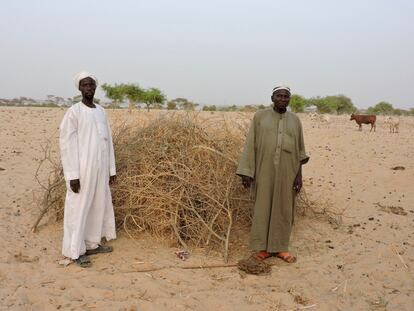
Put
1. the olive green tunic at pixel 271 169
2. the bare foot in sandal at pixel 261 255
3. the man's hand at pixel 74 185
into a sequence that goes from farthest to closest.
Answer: the bare foot in sandal at pixel 261 255 → the olive green tunic at pixel 271 169 → the man's hand at pixel 74 185

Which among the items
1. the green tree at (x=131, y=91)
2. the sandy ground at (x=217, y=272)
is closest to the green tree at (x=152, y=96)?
the green tree at (x=131, y=91)

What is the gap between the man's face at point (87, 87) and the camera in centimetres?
397

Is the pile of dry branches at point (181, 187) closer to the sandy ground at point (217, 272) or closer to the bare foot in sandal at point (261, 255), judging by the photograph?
the sandy ground at point (217, 272)

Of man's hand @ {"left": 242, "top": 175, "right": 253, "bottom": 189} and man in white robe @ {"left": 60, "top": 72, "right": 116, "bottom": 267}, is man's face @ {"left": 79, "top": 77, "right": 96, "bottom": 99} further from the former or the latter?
man's hand @ {"left": 242, "top": 175, "right": 253, "bottom": 189}

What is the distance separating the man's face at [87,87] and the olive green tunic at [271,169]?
1.53m

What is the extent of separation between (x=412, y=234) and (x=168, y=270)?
3158mm

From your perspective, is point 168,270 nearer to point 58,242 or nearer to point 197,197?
point 197,197

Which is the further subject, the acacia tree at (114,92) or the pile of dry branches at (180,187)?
the acacia tree at (114,92)

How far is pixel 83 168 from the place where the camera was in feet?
12.9

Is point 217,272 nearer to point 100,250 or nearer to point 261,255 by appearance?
point 261,255

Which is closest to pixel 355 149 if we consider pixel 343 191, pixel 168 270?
pixel 343 191

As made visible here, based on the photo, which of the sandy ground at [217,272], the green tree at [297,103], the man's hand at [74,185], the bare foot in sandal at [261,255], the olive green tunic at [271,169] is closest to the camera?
the sandy ground at [217,272]

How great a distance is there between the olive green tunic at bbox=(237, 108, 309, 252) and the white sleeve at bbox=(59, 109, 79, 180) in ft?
4.97

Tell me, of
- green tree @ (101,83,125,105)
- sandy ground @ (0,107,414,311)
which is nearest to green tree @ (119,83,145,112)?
green tree @ (101,83,125,105)
